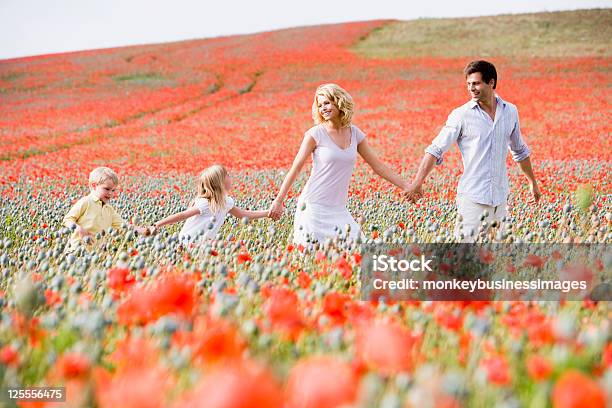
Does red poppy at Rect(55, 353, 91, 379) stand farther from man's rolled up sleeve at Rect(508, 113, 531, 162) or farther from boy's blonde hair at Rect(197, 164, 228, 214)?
Result: man's rolled up sleeve at Rect(508, 113, 531, 162)

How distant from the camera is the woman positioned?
14.9 ft

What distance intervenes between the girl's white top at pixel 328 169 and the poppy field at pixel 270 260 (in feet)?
1.32

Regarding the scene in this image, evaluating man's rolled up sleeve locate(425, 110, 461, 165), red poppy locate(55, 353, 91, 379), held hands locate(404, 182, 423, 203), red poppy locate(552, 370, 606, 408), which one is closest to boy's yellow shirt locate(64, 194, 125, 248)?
held hands locate(404, 182, 423, 203)

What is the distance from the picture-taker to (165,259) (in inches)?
137

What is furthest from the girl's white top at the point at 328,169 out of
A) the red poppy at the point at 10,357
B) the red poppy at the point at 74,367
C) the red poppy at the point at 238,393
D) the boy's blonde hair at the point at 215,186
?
the red poppy at the point at 238,393

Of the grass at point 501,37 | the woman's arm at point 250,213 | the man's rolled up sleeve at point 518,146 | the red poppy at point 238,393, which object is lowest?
the red poppy at point 238,393

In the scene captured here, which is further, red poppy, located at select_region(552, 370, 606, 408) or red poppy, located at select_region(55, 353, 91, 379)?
red poppy, located at select_region(55, 353, 91, 379)

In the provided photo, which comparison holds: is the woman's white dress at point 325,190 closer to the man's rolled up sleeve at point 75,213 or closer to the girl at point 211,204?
the girl at point 211,204

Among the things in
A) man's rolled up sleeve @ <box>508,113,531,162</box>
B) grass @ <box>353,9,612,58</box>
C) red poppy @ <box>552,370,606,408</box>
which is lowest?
red poppy @ <box>552,370,606,408</box>

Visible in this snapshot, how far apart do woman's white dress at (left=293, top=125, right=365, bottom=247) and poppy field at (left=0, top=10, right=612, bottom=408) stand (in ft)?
0.92

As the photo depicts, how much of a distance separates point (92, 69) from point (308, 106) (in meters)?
17.1

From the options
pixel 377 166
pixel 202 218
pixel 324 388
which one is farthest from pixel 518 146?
pixel 324 388

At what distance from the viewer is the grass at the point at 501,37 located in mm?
30000

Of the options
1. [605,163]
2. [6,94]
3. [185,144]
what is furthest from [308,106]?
[6,94]
